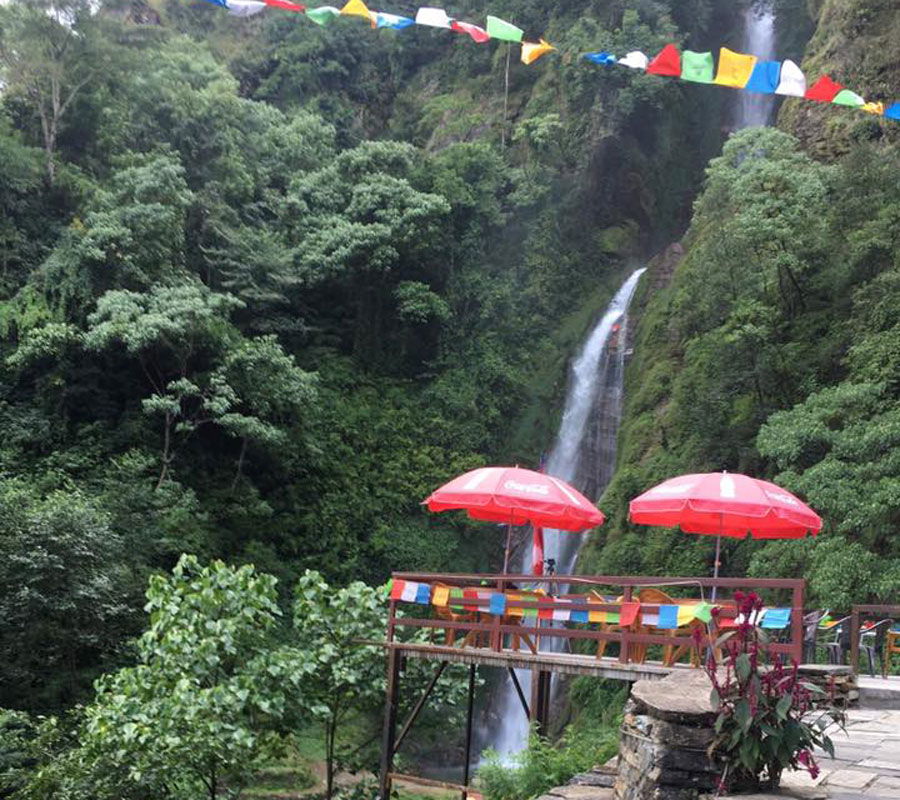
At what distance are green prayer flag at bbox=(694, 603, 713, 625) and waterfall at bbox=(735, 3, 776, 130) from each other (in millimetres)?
24337

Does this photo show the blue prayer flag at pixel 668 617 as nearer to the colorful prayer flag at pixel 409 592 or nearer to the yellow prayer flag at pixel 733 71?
the colorful prayer flag at pixel 409 592

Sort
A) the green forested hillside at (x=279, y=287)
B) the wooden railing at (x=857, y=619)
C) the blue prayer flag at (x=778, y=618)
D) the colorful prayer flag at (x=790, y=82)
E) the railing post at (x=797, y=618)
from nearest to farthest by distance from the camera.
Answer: the railing post at (x=797, y=618) < the blue prayer flag at (x=778, y=618) < the wooden railing at (x=857, y=619) < the colorful prayer flag at (x=790, y=82) < the green forested hillside at (x=279, y=287)

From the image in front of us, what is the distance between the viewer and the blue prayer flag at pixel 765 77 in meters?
12.1

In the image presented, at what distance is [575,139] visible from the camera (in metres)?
28.1

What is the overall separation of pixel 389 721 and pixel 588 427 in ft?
45.0

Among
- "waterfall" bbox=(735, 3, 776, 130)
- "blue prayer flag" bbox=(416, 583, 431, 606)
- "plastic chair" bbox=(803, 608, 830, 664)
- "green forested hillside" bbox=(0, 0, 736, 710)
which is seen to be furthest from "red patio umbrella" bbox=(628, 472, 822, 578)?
"waterfall" bbox=(735, 3, 776, 130)

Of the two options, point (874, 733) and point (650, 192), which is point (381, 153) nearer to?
point (650, 192)

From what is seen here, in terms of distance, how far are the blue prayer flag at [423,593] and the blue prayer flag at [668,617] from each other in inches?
104

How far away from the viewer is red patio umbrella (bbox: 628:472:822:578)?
9.05 m

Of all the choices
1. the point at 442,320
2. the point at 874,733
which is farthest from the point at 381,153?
the point at 874,733

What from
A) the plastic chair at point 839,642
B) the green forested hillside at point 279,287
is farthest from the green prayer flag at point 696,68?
the green forested hillside at point 279,287

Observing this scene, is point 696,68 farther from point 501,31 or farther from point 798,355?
point 798,355

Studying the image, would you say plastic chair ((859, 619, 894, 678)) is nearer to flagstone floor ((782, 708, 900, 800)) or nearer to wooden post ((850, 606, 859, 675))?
wooden post ((850, 606, 859, 675))

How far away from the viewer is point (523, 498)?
9859 mm
